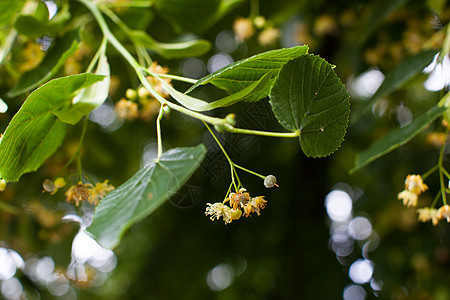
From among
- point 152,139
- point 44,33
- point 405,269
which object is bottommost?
point 405,269

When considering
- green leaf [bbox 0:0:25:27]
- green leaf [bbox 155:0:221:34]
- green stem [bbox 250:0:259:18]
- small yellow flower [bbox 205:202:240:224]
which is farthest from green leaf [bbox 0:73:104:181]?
green stem [bbox 250:0:259:18]

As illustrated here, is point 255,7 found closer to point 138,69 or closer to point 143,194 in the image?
point 138,69

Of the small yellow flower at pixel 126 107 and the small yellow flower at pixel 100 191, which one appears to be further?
the small yellow flower at pixel 126 107

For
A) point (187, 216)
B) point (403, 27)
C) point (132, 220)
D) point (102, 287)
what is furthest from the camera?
point (102, 287)

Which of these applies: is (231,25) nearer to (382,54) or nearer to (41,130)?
(382,54)

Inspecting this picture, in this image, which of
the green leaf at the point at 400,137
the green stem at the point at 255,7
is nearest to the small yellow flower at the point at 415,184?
the green leaf at the point at 400,137

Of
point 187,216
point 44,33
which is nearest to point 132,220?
point 44,33

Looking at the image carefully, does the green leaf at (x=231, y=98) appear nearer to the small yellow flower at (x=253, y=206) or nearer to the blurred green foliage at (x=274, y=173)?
the small yellow flower at (x=253, y=206)
